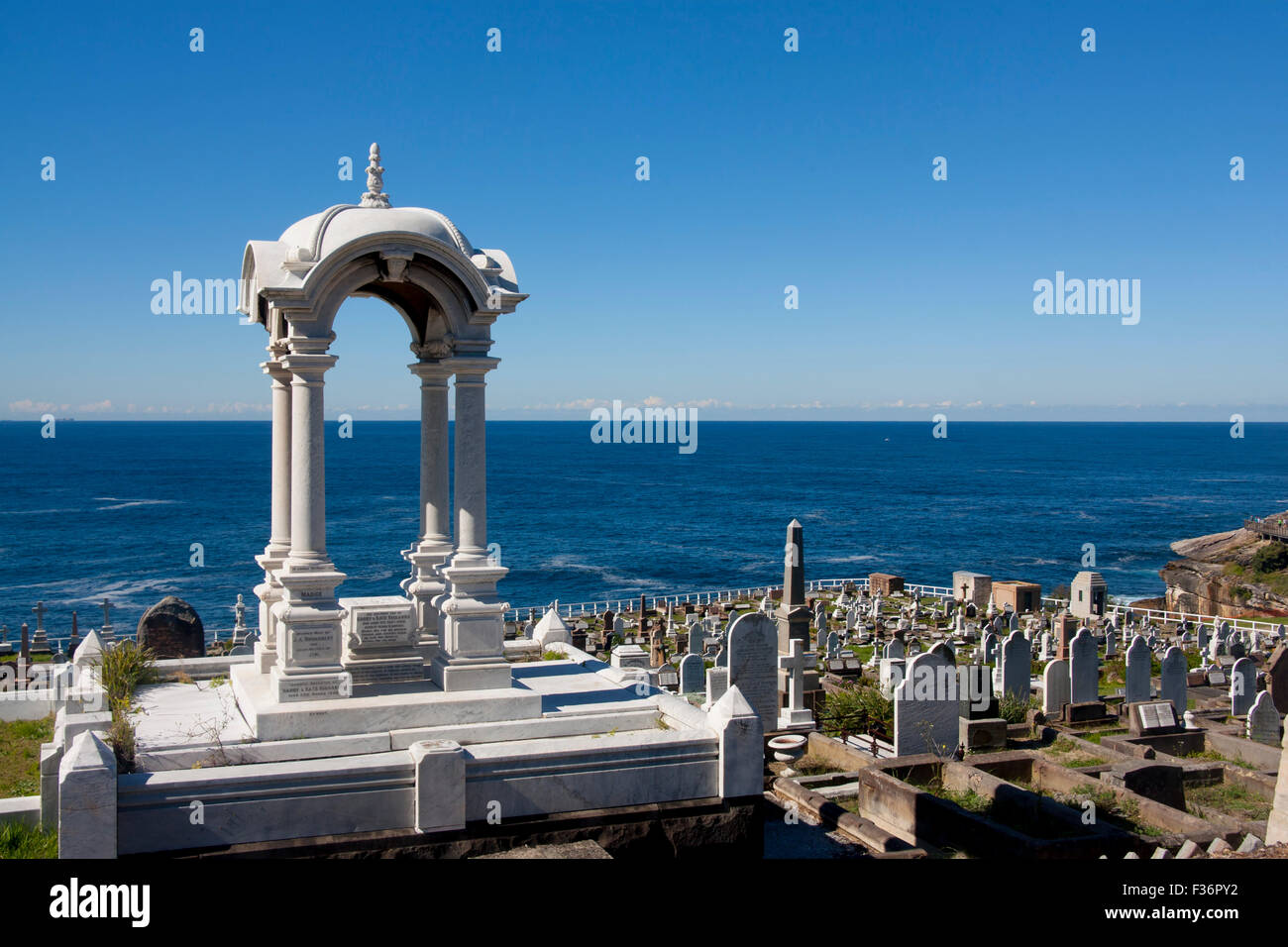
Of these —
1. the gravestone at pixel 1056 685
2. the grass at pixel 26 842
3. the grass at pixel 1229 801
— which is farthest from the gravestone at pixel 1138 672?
the grass at pixel 26 842

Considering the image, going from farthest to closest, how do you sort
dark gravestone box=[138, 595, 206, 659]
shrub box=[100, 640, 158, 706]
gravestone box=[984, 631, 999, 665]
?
1. gravestone box=[984, 631, 999, 665]
2. dark gravestone box=[138, 595, 206, 659]
3. shrub box=[100, 640, 158, 706]

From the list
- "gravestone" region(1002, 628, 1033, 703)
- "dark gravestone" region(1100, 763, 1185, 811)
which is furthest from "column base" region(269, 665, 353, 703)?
"gravestone" region(1002, 628, 1033, 703)

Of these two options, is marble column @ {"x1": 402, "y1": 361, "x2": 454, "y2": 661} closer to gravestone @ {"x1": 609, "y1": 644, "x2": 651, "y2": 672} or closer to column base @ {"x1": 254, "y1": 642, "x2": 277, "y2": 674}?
column base @ {"x1": 254, "y1": 642, "x2": 277, "y2": 674}

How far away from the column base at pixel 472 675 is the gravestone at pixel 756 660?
7253mm

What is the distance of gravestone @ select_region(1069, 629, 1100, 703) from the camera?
1906cm

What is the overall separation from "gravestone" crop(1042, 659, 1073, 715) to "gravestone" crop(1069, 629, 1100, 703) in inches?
3.0

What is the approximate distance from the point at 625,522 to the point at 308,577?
7277 cm

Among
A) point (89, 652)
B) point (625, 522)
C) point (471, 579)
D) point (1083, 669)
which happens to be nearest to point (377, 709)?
point (471, 579)

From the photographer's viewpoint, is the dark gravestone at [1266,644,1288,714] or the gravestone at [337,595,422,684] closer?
the gravestone at [337,595,422,684]

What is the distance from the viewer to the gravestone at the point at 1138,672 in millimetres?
18812
